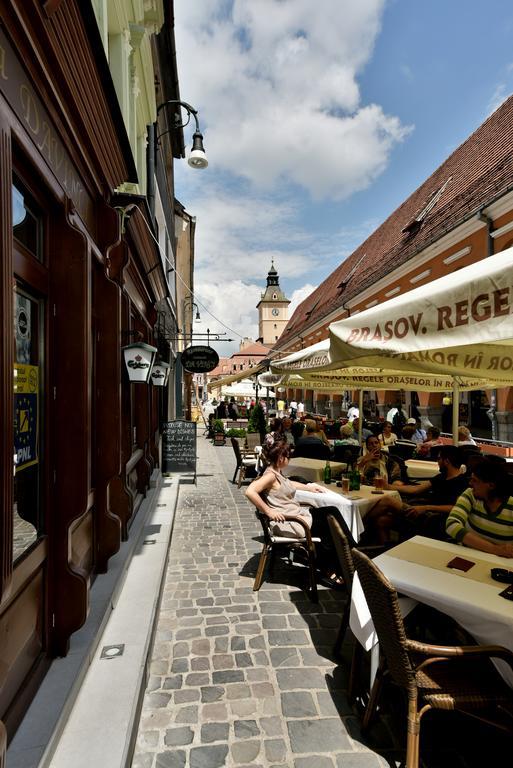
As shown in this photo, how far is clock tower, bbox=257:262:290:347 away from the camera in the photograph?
294ft

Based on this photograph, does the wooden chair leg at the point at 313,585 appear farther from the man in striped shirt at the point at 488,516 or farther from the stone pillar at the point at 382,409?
the stone pillar at the point at 382,409

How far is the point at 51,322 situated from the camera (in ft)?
9.06

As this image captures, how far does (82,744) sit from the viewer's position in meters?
2.25

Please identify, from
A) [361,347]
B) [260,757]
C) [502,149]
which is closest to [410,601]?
[260,757]

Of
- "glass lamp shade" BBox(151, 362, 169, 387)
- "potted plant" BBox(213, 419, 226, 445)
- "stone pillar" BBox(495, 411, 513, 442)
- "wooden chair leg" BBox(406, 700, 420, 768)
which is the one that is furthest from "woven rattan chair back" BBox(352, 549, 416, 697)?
"potted plant" BBox(213, 419, 226, 445)

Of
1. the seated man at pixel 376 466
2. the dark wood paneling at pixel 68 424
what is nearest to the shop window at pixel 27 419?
the dark wood paneling at pixel 68 424

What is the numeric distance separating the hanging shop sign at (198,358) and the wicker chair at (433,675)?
1061 centimetres

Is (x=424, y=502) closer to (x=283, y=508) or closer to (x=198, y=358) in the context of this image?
(x=283, y=508)

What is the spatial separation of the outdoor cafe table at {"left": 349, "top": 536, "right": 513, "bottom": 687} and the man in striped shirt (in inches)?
5.5

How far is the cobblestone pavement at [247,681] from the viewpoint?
245 centimetres

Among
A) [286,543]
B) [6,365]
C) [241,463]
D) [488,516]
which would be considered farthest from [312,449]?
[6,365]

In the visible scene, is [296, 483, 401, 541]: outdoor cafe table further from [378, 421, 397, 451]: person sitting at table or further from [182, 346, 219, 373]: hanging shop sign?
[182, 346, 219, 373]: hanging shop sign

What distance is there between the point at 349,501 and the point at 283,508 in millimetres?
745

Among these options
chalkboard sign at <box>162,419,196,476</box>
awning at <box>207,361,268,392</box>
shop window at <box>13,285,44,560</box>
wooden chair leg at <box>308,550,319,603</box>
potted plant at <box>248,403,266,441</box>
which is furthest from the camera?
potted plant at <box>248,403,266,441</box>
